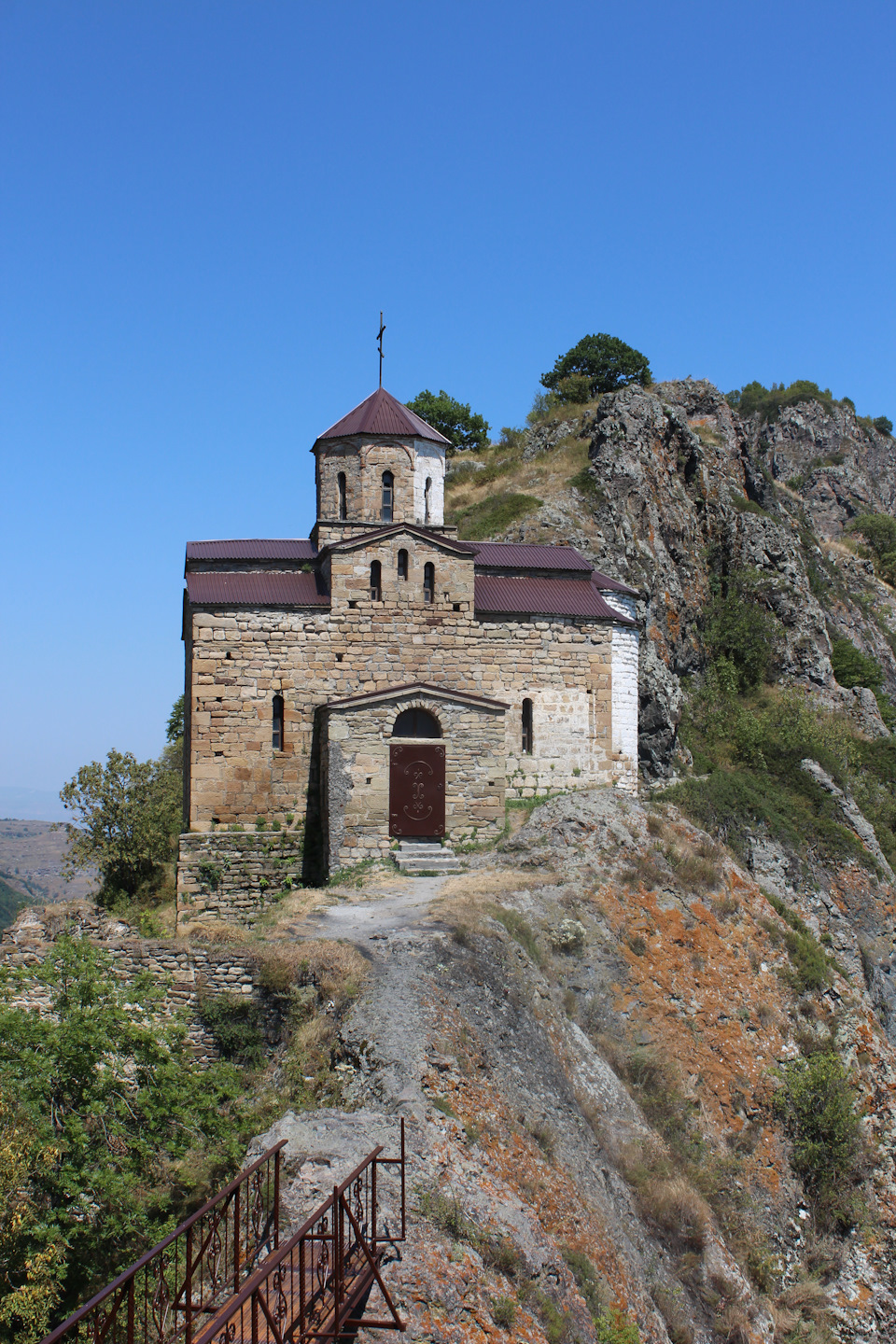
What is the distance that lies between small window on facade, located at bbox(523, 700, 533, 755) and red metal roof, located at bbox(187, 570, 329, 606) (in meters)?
5.22

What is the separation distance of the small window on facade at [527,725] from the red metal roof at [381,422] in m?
6.82

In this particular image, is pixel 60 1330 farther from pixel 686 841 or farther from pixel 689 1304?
pixel 686 841

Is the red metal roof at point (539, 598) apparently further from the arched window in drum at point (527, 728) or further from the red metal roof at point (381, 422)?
the red metal roof at point (381, 422)

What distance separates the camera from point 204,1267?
10.1m

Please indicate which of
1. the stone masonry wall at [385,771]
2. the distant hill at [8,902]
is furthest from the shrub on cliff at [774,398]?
the distant hill at [8,902]

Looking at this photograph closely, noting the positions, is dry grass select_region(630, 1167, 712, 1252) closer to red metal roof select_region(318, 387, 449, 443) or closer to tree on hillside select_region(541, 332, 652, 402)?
red metal roof select_region(318, 387, 449, 443)

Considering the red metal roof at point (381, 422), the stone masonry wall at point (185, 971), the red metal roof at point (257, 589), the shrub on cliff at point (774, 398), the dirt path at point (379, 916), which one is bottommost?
the stone masonry wall at point (185, 971)

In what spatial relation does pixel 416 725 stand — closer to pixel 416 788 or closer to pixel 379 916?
pixel 416 788

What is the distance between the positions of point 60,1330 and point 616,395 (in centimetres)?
3919

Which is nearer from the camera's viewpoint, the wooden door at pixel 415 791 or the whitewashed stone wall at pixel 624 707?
the wooden door at pixel 415 791

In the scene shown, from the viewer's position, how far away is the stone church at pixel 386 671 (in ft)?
73.4

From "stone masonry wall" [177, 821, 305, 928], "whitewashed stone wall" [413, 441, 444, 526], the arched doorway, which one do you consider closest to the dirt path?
the arched doorway

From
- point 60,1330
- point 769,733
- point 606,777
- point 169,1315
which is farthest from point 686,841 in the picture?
point 60,1330

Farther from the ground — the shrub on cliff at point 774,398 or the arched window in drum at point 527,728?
the shrub on cliff at point 774,398
